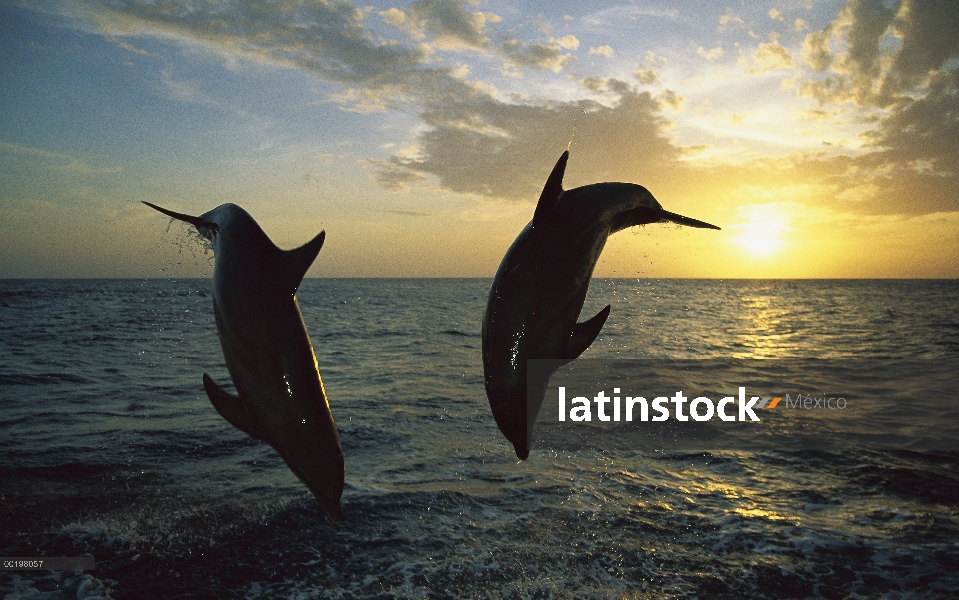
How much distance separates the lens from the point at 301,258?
2.75 m

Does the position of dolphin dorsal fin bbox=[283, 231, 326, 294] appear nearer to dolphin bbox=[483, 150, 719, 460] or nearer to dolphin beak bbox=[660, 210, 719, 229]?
dolphin bbox=[483, 150, 719, 460]

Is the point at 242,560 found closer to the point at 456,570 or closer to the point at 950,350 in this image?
the point at 456,570

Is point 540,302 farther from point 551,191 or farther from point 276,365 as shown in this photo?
point 276,365

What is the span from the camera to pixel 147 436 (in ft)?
37.8

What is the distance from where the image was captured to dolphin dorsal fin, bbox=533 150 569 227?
2.87 meters

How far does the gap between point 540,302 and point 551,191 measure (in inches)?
24.8

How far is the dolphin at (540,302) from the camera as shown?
8.60 ft

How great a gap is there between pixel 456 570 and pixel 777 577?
3780 mm

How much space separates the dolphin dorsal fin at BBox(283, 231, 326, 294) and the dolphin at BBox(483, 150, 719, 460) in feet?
2.89

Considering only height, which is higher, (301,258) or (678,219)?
(678,219)

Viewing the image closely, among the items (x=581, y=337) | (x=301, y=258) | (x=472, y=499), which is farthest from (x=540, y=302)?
(x=472, y=499)

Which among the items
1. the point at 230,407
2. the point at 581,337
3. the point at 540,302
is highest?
the point at 540,302

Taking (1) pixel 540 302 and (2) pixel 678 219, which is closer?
(1) pixel 540 302

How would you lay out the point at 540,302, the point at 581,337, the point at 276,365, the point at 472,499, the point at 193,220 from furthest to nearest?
the point at 472,499 → the point at 193,220 → the point at 581,337 → the point at 540,302 → the point at 276,365
